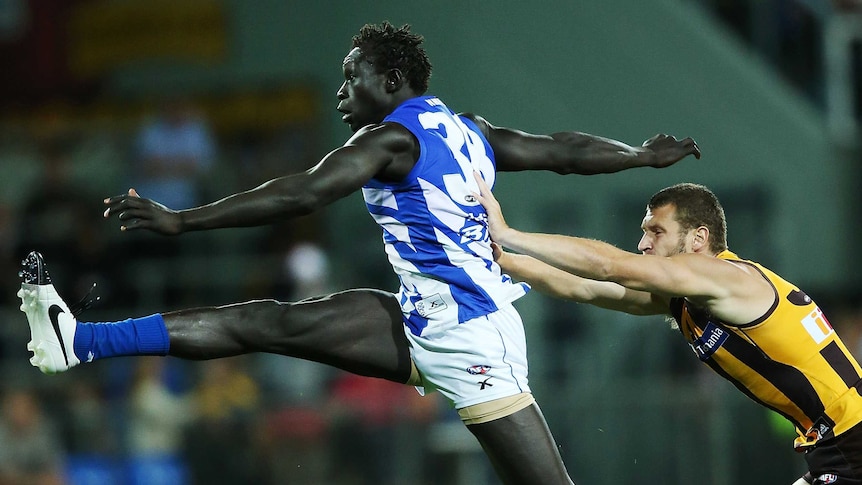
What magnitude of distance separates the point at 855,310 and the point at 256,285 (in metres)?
4.89

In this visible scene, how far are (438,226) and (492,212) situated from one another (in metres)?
0.23

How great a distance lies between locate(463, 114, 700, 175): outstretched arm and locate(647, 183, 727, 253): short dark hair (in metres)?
0.24

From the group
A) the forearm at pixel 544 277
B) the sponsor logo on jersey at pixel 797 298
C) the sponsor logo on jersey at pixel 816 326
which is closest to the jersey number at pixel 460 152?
the forearm at pixel 544 277

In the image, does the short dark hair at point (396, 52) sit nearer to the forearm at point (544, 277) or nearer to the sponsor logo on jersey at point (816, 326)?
the forearm at point (544, 277)

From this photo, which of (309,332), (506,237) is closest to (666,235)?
(506,237)

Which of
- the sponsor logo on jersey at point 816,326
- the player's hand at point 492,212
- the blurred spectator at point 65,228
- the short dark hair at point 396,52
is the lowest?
the sponsor logo on jersey at point 816,326

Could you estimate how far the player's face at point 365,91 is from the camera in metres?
5.43

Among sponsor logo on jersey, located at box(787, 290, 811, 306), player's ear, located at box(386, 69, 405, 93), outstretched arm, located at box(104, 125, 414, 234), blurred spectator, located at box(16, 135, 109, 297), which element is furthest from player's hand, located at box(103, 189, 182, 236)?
blurred spectator, located at box(16, 135, 109, 297)

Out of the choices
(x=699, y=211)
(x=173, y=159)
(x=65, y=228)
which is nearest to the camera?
(x=699, y=211)

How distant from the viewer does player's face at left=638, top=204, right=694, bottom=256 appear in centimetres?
559

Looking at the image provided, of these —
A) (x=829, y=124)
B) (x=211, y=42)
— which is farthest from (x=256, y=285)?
(x=829, y=124)

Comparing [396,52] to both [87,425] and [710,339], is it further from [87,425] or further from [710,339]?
[87,425]

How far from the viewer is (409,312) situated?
543 centimetres

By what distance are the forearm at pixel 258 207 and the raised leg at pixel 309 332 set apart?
688mm
